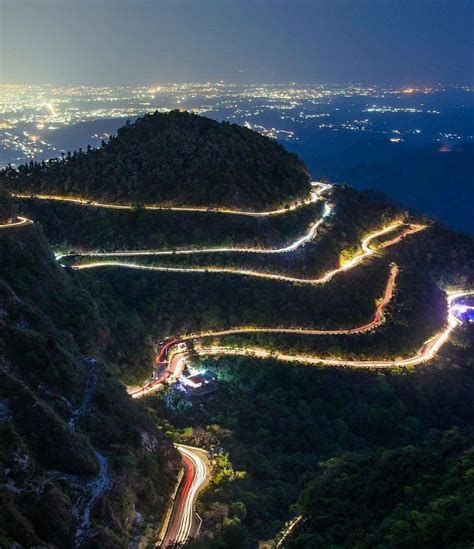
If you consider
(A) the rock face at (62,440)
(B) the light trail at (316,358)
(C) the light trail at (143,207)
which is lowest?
(B) the light trail at (316,358)

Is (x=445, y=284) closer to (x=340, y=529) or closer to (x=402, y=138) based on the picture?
(x=340, y=529)

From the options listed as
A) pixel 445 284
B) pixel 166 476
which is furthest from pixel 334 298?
pixel 166 476

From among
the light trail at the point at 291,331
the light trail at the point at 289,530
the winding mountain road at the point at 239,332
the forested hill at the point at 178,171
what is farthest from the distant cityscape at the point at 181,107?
the light trail at the point at 289,530

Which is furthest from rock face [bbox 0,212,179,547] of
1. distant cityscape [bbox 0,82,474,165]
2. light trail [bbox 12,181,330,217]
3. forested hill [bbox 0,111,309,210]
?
distant cityscape [bbox 0,82,474,165]

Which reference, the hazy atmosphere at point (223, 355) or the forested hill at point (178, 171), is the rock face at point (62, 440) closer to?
the hazy atmosphere at point (223, 355)

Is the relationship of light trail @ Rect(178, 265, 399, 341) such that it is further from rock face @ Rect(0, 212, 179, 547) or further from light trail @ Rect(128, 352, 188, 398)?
rock face @ Rect(0, 212, 179, 547)
